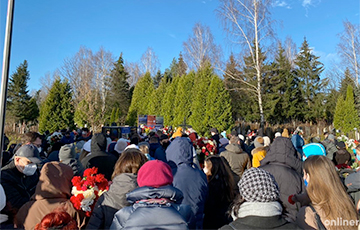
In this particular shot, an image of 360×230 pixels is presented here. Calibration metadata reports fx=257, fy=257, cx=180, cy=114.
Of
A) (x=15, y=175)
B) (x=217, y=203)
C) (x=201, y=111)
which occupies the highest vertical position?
(x=201, y=111)

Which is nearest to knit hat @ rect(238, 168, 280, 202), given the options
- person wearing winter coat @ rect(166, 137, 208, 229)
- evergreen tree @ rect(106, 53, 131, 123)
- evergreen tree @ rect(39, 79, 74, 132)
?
person wearing winter coat @ rect(166, 137, 208, 229)

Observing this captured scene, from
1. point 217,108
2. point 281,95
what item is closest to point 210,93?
point 217,108

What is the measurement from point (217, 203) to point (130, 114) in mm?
28909

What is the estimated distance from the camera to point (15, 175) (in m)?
3.19

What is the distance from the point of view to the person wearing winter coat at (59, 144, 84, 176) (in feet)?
13.2

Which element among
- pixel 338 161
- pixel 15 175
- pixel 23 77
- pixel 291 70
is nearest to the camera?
pixel 15 175

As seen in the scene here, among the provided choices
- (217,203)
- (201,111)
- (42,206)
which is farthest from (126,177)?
(201,111)

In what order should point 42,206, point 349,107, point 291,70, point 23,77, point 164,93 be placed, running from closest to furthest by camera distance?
point 42,206 < point 349,107 < point 164,93 < point 23,77 < point 291,70

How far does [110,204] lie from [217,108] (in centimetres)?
1674

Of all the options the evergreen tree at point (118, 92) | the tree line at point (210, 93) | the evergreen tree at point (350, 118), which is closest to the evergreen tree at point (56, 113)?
the tree line at point (210, 93)

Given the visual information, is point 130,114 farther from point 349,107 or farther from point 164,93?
point 349,107

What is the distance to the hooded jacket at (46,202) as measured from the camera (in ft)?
8.60

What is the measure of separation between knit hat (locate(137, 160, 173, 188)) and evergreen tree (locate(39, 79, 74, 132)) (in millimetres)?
15752

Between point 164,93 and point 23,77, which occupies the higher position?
point 23,77
